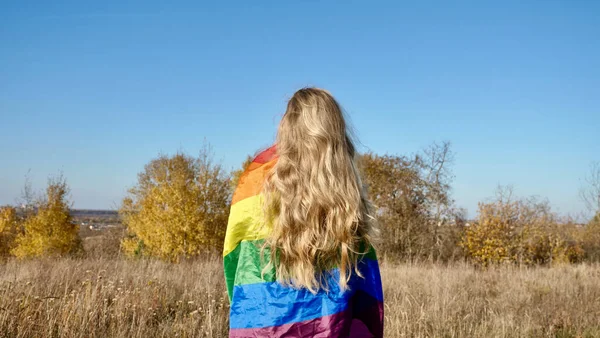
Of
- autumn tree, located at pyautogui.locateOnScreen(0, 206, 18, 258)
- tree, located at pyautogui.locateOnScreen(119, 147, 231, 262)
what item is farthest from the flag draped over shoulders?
autumn tree, located at pyautogui.locateOnScreen(0, 206, 18, 258)

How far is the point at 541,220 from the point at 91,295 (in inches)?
655

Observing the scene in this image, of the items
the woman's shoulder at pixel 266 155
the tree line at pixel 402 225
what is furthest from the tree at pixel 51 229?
the woman's shoulder at pixel 266 155

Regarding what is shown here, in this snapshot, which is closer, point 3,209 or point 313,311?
point 313,311

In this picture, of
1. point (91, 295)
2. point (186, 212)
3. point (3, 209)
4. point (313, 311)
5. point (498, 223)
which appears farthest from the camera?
point (3, 209)

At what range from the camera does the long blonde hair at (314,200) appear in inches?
88.4

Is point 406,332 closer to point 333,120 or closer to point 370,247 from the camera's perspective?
point 370,247

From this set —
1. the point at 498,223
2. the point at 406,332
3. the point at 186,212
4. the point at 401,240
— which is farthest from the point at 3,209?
the point at 406,332

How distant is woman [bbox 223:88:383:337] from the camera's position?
7.31ft

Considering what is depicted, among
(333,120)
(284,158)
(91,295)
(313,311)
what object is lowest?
(91,295)

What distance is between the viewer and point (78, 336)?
407 centimetres

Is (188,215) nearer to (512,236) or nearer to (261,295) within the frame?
(512,236)

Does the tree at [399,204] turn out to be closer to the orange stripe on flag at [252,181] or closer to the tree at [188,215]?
the tree at [188,215]

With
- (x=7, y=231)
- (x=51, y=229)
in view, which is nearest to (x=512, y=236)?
(x=51, y=229)

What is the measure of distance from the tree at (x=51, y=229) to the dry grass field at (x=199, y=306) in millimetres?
17695
